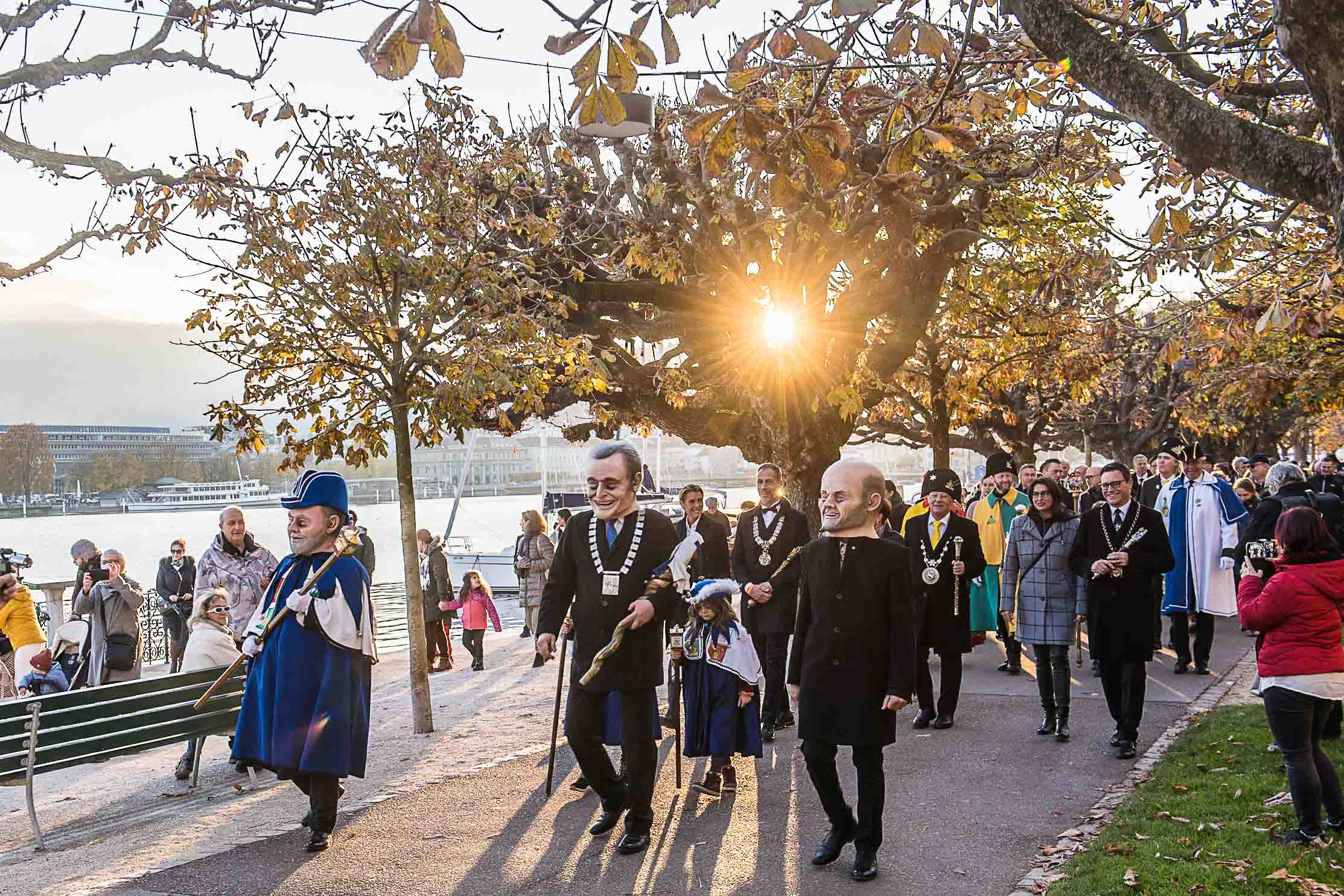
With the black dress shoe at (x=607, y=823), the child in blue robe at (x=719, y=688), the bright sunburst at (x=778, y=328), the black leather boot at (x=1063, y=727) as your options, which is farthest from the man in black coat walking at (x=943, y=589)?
the bright sunburst at (x=778, y=328)

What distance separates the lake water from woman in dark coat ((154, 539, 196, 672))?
17.9 metres

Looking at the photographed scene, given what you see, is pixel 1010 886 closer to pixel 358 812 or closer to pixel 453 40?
pixel 358 812

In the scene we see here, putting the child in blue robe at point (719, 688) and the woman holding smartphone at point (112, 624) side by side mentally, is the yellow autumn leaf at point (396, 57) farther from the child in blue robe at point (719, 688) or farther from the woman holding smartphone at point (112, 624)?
the woman holding smartphone at point (112, 624)

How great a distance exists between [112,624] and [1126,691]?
8.40 m

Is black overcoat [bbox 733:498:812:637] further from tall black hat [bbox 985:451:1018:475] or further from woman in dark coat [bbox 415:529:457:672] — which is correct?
woman in dark coat [bbox 415:529:457:672]

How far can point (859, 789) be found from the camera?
5.21 metres

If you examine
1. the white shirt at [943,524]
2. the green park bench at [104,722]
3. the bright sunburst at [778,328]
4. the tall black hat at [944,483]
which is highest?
the bright sunburst at [778,328]

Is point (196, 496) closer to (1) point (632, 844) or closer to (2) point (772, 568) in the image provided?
(2) point (772, 568)

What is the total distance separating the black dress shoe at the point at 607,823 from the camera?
19.3 ft

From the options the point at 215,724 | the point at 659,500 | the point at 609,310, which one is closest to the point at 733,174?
the point at 609,310

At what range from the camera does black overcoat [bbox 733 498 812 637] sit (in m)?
8.27

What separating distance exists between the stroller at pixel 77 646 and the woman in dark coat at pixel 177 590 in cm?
254

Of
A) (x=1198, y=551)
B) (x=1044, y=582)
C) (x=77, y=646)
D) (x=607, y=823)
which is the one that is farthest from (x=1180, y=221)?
(x=77, y=646)

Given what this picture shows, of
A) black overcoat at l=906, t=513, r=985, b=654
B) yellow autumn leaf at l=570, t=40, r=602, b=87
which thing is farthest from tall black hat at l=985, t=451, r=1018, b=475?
yellow autumn leaf at l=570, t=40, r=602, b=87
